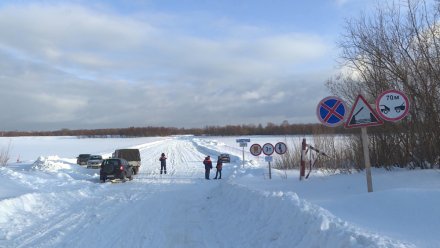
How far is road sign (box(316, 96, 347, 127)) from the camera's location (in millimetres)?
10898

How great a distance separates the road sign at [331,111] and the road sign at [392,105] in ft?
5.65

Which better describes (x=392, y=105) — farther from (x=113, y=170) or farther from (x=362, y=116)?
(x=113, y=170)

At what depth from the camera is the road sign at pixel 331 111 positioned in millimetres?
10898

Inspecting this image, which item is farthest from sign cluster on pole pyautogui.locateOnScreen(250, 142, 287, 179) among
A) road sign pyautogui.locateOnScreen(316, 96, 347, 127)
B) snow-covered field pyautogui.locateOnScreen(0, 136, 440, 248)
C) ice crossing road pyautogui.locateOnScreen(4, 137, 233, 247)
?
road sign pyautogui.locateOnScreen(316, 96, 347, 127)

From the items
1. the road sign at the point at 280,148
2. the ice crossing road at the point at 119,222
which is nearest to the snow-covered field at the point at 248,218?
the ice crossing road at the point at 119,222

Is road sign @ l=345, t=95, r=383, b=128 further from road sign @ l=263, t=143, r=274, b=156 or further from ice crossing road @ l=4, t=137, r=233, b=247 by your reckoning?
road sign @ l=263, t=143, r=274, b=156

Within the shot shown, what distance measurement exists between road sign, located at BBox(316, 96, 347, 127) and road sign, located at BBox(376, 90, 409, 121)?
5.65 ft

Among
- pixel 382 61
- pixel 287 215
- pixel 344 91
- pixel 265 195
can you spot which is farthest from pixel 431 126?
pixel 287 215

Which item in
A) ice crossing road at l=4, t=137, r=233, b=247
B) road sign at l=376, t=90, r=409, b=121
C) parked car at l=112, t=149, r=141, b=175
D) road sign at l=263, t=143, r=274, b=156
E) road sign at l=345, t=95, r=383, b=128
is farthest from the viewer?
parked car at l=112, t=149, r=141, b=175

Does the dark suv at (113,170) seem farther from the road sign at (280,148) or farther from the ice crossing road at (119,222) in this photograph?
the road sign at (280,148)

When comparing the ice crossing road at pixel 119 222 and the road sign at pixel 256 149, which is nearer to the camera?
the ice crossing road at pixel 119 222

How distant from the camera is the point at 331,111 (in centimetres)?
1103

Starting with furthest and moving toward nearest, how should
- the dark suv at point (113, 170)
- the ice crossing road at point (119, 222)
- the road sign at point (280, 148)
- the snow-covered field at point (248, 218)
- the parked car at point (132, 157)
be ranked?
the parked car at point (132, 157) < the dark suv at point (113, 170) < the road sign at point (280, 148) < the ice crossing road at point (119, 222) < the snow-covered field at point (248, 218)

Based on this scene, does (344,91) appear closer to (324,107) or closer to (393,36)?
(393,36)
